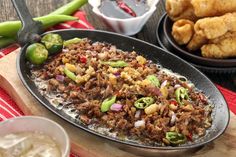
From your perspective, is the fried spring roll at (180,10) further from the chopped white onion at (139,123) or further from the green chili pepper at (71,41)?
the chopped white onion at (139,123)

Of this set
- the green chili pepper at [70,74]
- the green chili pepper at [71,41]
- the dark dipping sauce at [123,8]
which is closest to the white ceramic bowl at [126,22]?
the dark dipping sauce at [123,8]

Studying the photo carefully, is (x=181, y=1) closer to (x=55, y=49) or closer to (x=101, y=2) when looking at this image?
(x=101, y=2)

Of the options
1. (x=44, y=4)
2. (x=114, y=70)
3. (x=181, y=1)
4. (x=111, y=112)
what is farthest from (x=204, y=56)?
(x=44, y=4)

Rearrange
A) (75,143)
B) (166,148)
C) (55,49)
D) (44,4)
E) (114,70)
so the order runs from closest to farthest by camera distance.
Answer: (166,148) < (75,143) < (114,70) < (55,49) < (44,4)

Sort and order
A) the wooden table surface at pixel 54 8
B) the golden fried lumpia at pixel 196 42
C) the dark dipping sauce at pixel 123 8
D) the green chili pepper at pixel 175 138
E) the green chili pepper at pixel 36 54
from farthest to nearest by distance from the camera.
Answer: the wooden table surface at pixel 54 8
the dark dipping sauce at pixel 123 8
the golden fried lumpia at pixel 196 42
the green chili pepper at pixel 36 54
the green chili pepper at pixel 175 138

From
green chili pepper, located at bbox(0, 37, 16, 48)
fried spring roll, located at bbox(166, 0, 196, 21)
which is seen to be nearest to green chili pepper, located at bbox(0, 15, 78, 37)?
green chili pepper, located at bbox(0, 37, 16, 48)
